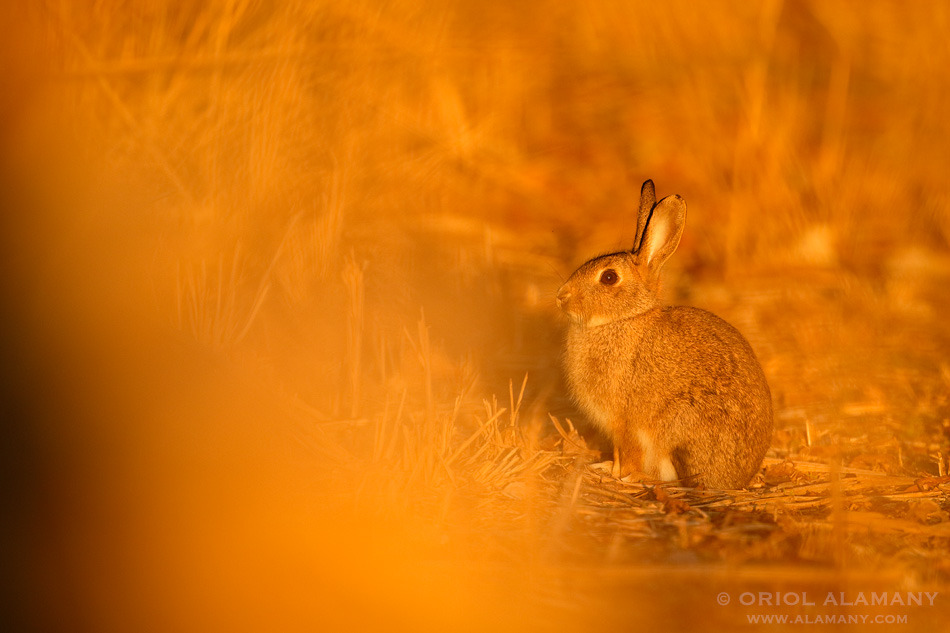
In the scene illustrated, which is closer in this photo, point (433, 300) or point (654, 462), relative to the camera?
point (654, 462)

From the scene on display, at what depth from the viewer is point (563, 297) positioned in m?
3.62

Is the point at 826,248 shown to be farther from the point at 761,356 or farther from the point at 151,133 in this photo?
the point at 151,133

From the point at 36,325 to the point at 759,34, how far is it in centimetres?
449

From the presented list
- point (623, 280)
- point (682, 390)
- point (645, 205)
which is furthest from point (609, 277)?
point (682, 390)

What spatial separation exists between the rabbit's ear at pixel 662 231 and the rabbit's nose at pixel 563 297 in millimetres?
298

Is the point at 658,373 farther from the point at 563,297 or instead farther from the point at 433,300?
the point at 433,300

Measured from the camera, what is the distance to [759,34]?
5.83 metres

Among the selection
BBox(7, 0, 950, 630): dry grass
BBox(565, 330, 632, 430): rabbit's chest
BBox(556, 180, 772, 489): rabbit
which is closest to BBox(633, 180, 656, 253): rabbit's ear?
BBox(556, 180, 772, 489): rabbit

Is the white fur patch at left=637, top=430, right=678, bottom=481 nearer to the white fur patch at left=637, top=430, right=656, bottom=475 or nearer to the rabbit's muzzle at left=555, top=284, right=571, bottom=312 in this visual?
the white fur patch at left=637, top=430, right=656, bottom=475

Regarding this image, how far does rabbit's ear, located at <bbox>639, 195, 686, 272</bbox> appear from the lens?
11.6 ft

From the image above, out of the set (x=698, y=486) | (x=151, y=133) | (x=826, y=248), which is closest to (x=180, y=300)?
(x=151, y=133)

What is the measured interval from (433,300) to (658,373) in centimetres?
144

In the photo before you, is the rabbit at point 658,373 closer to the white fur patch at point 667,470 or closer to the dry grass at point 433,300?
the white fur patch at point 667,470

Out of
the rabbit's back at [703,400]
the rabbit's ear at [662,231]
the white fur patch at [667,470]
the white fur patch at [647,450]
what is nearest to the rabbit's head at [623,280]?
the rabbit's ear at [662,231]
